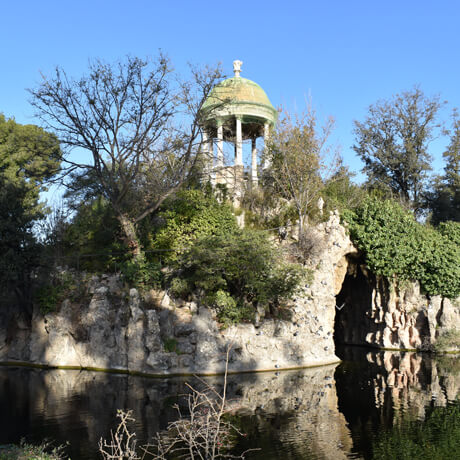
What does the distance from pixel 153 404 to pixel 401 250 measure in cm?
1515

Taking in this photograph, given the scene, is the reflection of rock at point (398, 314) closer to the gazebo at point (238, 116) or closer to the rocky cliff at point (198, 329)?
the rocky cliff at point (198, 329)

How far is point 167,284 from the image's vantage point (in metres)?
20.5

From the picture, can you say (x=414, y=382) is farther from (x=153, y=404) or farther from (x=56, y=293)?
(x=56, y=293)

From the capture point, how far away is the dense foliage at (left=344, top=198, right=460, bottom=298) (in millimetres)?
23047

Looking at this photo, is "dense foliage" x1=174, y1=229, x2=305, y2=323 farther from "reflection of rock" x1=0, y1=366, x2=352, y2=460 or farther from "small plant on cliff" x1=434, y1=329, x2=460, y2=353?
"small plant on cliff" x1=434, y1=329, x2=460, y2=353

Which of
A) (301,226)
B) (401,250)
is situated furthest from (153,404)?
(401,250)

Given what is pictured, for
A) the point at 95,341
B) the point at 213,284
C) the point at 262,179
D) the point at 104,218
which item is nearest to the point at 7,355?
the point at 95,341

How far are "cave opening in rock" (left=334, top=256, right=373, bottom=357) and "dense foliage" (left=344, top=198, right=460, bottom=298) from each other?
1.84m

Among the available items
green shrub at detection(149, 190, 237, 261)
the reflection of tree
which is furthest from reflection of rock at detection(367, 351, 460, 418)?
green shrub at detection(149, 190, 237, 261)

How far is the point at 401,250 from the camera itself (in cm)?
2320

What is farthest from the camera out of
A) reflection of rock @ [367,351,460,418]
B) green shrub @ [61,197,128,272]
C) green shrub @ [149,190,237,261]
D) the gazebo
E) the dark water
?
the gazebo

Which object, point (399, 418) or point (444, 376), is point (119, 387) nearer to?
point (399, 418)

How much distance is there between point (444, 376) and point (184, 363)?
9629mm

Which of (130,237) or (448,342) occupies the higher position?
(130,237)
